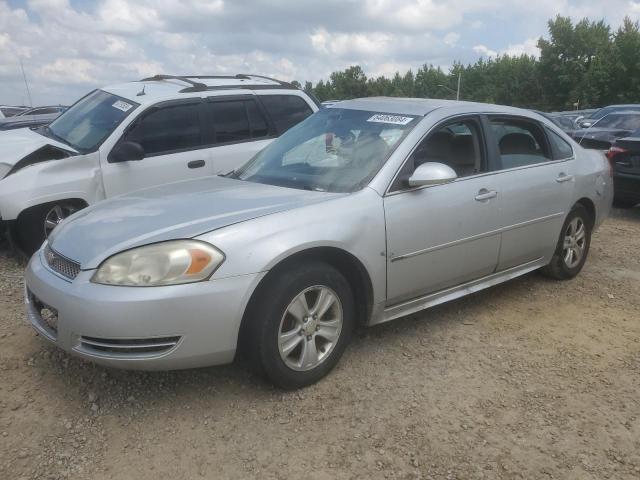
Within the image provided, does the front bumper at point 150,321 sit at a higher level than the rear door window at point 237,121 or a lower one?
lower

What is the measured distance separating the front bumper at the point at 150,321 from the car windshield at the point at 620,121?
38.2ft

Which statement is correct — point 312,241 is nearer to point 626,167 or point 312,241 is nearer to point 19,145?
point 19,145

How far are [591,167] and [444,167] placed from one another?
7.57 ft

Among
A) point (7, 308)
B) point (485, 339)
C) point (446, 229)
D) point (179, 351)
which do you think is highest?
point (446, 229)

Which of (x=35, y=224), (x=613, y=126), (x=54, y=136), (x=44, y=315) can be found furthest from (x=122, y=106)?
(x=613, y=126)

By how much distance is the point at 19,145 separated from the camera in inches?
219

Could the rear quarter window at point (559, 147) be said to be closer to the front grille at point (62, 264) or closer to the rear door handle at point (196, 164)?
the rear door handle at point (196, 164)

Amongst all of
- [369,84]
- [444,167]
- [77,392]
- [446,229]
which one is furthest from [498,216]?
[369,84]

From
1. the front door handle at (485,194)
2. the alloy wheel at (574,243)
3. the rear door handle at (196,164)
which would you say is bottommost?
the alloy wheel at (574,243)

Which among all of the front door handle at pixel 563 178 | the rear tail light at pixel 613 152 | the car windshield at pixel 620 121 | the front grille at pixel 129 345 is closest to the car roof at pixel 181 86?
the front door handle at pixel 563 178

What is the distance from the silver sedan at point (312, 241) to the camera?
111 inches

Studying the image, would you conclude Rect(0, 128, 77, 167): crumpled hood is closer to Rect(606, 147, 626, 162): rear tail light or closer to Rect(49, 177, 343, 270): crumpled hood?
Rect(49, 177, 343, 270): crumpled hood

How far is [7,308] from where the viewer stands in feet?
14.1

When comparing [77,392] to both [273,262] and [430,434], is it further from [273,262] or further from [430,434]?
[430,434]
